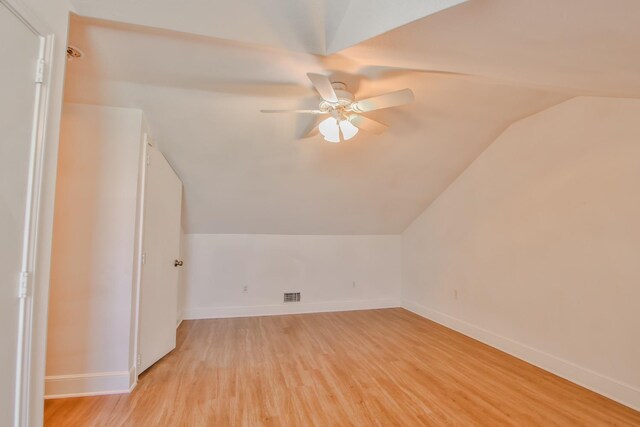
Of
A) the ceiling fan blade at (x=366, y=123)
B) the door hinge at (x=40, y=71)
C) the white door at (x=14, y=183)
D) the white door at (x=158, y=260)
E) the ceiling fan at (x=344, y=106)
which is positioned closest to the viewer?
the white door at (x=14, y=183)

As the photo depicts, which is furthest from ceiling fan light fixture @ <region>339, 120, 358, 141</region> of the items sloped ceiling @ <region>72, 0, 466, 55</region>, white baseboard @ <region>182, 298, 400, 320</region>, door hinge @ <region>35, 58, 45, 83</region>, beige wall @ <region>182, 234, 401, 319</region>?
white baseboard @ <region>182, 298, 400, 320</region>

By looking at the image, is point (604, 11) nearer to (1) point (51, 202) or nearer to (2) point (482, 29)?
(2) point (482, 29)

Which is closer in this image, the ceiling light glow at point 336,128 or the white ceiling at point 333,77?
the white ceiling at point 333,77

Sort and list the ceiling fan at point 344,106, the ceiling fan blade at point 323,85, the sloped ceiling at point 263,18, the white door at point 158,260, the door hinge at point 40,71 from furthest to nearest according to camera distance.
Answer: the white door at point 158,260 < the ceiling fan at point 344,106 < the ceiling fan blade at point 323,85 < the sloped ceiling at point 263,18 < the door hinge at point 40,71

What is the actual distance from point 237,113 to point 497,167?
8.81 feet

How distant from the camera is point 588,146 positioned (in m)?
2.45

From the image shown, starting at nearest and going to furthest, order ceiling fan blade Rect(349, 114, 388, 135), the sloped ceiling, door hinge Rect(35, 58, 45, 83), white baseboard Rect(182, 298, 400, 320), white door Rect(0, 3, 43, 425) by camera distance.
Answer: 1. white door Rect(0, 3, 43, 425)
2. door hinge Rect(35, 58, 45, 83)
3. the sloped ceiling
4. ceiling fan blade Rect(349, 114, 388, 135)
5. white baseboard Rect(182, 298, 400, 320)

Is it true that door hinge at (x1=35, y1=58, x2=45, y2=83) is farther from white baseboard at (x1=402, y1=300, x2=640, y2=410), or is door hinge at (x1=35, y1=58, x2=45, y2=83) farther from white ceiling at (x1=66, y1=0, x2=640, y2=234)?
white baseboard at (x1=402, y1=300, x2=640, y2=410)

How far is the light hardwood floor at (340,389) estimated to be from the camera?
1.98 metres

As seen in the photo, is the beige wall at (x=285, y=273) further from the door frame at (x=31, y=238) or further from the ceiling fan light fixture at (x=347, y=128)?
the door frame at (x=31, y=238)

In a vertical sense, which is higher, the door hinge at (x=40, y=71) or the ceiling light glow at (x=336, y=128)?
the ceiling light glow at (x=336, y=128)

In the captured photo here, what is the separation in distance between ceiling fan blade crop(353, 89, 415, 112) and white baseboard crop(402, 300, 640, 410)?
2.51 m

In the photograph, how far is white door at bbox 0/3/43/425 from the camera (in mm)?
1155

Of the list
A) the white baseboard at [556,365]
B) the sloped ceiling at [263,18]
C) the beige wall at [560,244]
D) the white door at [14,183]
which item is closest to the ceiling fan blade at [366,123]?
the sloped ceiling at [263,18]
